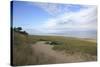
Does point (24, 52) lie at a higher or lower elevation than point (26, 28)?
lower

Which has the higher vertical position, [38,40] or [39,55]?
[38,40]

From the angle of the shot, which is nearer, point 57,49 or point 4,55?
point 4,55

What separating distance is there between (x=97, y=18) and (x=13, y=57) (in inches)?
49.4

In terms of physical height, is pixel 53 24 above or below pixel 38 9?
below

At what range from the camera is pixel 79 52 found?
2520mm

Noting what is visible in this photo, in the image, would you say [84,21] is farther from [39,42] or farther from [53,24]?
[39,42]

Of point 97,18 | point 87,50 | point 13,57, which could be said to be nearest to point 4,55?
point 13,57

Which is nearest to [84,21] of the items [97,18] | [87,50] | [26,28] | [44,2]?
[97,18]

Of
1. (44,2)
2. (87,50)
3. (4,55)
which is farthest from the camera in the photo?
(87,50)

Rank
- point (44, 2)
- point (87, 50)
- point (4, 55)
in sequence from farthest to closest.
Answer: point (87, 50)
point (44, 2)
point (4, 55)

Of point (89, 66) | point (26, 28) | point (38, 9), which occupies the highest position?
point (38, 9)

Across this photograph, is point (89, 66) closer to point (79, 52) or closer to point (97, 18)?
point (79, 52)

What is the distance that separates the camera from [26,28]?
2342mm

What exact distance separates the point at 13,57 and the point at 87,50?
1000 millimetres
